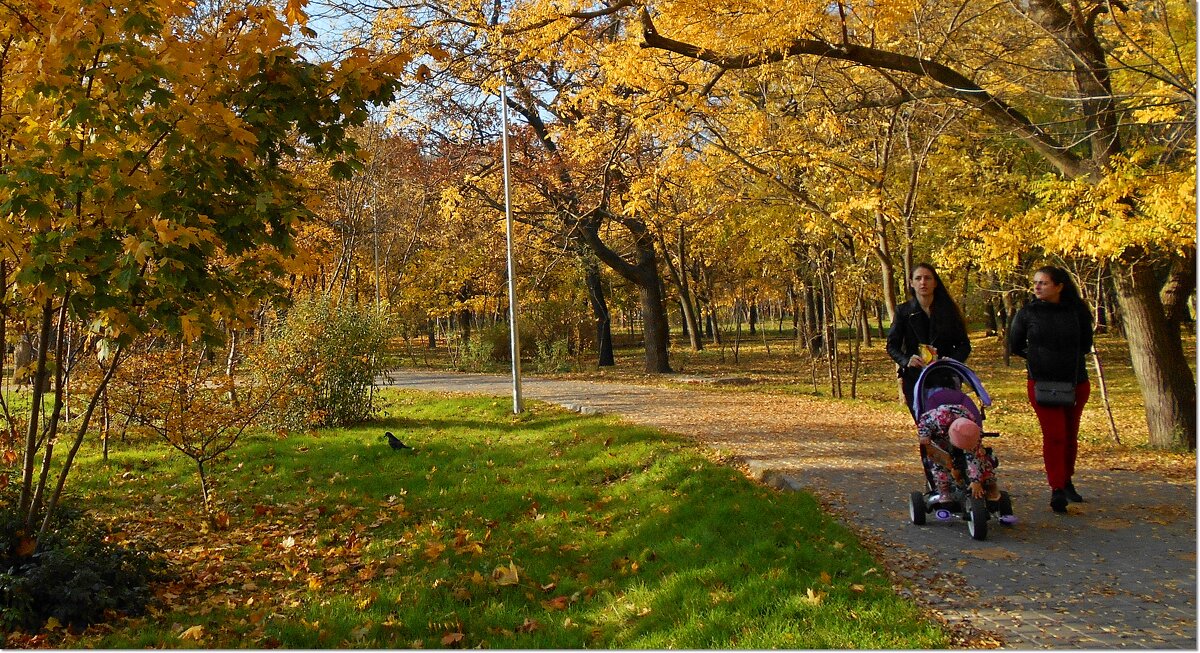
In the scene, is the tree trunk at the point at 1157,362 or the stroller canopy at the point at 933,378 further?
the tree trunk at the point at 1157,362

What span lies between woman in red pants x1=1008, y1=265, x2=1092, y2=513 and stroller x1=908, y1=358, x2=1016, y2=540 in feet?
2.18

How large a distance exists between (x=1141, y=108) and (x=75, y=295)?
9464 mm

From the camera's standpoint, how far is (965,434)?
5004 millimetres

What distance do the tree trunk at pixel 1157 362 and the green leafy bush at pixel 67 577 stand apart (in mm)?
9653

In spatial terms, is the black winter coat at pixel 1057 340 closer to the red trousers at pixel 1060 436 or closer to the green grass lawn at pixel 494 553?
the red trousers at pixel 1060 436

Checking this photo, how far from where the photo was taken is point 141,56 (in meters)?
4.13

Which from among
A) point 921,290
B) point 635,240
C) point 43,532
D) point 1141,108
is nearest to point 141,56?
point 43,532

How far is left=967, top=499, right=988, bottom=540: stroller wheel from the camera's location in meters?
5.07

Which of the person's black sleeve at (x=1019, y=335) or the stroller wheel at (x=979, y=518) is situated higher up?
the person's black sleeve at (x=1019, y=335)

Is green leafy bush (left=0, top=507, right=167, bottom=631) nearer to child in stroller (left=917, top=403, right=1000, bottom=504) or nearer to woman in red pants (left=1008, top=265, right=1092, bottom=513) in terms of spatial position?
child in stroller (left=917, top=403, right=1000, bottom=504)

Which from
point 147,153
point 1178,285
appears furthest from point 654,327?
point 147,153

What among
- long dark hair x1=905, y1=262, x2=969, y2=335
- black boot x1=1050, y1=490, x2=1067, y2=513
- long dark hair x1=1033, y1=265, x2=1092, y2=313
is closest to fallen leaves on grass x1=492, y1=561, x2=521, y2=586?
long dark hair x1=905, y1=262, x2=969, y2=335

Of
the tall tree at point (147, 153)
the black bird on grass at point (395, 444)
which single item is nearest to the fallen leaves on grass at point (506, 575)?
the tall tree at point (147, 153)

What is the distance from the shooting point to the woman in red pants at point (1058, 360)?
227 inches
